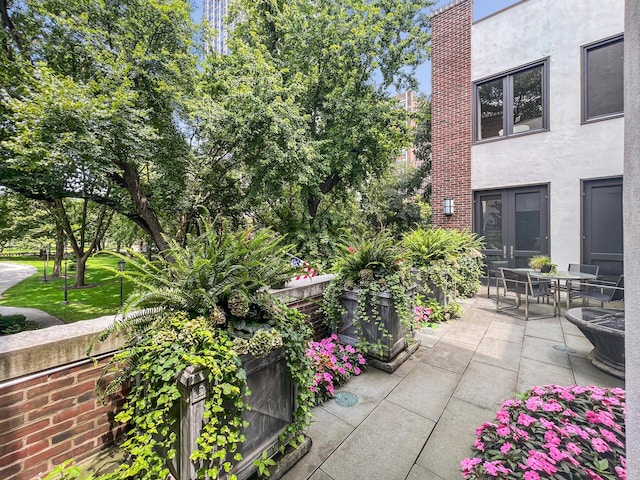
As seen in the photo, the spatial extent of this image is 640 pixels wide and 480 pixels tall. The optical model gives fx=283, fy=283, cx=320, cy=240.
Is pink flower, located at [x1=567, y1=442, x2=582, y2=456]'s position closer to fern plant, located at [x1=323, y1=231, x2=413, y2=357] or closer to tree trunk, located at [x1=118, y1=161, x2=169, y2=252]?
fern plant, located at [x1=323, y1=231, x2=413, y2=357]

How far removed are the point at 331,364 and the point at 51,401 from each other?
84.6 inches

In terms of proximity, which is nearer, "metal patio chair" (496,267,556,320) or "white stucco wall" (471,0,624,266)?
"metal patio chair" (496,267,556,320)

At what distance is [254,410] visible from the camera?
5.93 ft

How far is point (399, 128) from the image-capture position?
30.5 ft

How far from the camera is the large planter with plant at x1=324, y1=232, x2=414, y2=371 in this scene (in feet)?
10.7

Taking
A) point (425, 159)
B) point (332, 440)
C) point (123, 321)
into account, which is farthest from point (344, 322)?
point (425, 159)

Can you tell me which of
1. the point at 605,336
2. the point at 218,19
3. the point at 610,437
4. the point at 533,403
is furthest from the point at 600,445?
the point at 218,19

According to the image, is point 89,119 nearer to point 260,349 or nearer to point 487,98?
point 260,349

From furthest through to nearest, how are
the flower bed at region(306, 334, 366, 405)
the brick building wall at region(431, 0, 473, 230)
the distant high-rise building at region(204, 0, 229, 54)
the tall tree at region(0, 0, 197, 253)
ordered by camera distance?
the distant high-rise building at region(204, 0, 229, 54) → the brick building wall at region(431, 0, 473, 230) → the tall tree at region(0, 0, 197, 253) → the flower bed at region(306, 334, 366, 405)

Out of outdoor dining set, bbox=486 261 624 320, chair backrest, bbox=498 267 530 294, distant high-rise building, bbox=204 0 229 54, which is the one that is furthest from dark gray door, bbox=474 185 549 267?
distant high-rise building, bbox=204 0 229 54

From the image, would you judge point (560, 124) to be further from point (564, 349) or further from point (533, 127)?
point (564, 349)

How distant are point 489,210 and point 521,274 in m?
2.94

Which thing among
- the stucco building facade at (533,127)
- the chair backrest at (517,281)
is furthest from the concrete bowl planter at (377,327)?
the stucco building facade at (533,127)

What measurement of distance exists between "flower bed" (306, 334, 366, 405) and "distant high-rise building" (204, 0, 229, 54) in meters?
9.35
